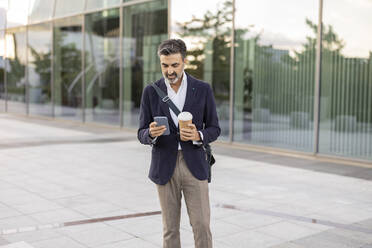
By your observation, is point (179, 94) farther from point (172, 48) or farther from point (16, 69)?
point (16, 69)

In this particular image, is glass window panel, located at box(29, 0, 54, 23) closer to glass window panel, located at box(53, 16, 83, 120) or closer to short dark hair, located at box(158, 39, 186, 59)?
glass window panel, located at box(53, 16, 83, 120)

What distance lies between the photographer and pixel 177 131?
3.10 m

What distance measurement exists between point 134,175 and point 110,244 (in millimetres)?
3479

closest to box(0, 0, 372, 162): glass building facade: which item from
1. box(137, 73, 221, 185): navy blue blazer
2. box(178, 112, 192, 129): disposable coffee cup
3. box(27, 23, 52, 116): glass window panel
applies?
box(27, 23, 52, 116): glass window panel

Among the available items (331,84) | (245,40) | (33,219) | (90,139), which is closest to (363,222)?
(33,219)

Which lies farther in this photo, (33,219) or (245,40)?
(245,40)

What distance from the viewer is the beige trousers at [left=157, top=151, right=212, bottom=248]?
310 cm

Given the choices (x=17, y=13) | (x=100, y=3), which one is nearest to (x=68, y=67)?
(x=100, y=3)

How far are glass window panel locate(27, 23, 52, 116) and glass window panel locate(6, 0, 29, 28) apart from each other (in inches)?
33.4

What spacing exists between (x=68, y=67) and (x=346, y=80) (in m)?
11.5

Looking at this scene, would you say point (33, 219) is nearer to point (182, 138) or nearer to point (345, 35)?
point (182, 138)

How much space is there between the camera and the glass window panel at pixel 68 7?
1715 cm

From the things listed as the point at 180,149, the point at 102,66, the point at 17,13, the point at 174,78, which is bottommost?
the point at 180,149

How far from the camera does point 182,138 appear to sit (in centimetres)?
289
